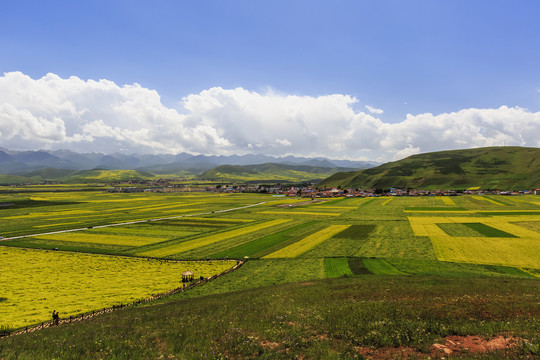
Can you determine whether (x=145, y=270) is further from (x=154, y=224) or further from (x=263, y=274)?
(x=154, y=224)

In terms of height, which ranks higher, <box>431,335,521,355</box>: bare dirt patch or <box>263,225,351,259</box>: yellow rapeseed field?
<box>431,335,521,355</box>: bare dirt patch

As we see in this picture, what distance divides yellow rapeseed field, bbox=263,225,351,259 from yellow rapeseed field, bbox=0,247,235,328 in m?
11.7

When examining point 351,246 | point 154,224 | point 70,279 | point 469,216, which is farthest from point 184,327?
point 469,216

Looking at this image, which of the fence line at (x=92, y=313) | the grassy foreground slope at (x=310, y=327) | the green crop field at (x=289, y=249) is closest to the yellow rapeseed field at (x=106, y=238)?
the green crop field at (x=289, y=249)

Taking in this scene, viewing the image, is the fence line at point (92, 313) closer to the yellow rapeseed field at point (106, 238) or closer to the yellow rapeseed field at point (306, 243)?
the yellow rapeseed field at point (306, 243)

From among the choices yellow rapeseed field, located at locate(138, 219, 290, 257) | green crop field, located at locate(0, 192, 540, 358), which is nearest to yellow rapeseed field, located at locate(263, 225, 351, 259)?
green crop field, located at locate(0, 192, 540, 358)

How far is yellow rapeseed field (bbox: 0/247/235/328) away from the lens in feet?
102

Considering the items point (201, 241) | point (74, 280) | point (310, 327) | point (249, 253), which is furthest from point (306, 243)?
point (74, 280)

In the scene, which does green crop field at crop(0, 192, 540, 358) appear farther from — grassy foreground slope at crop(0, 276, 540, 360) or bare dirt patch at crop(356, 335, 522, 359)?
grassy foreground slope at crop(0, 276, 540, 360)

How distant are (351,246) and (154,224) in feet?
232

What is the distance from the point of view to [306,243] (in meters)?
64.0

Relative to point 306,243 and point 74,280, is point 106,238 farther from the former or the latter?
point 306,243

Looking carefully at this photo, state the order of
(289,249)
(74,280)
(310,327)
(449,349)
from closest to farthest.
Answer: (449,349), (310,327), (74,280), (289,249)

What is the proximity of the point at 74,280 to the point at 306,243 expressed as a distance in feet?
154
